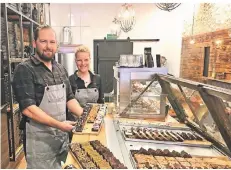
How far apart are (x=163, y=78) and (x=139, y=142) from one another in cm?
68

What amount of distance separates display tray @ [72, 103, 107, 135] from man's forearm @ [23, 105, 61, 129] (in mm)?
159

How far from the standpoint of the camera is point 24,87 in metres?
1.68

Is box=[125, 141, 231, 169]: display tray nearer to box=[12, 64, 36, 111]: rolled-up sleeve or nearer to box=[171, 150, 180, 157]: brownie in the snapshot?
box=[171, 150, 180, 157]: brownie

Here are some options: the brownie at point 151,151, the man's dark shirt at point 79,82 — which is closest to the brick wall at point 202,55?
the man's dark shirt at point 79,82

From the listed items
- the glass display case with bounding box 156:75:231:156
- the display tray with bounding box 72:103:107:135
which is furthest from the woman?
the glass display case with bounding box 156:75:231:156

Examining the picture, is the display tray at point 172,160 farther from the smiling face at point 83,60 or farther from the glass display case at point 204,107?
the smiling face at point 83,60

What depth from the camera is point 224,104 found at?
126cm

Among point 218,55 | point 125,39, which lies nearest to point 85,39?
point 125,39

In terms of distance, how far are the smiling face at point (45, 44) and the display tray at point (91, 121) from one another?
604 mm

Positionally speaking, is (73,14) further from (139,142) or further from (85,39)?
(139,142)

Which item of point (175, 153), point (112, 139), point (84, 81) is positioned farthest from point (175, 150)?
point (84, 81)

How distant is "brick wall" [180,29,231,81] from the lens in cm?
391

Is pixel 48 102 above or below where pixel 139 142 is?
above

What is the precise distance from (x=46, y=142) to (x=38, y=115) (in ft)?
0.88
